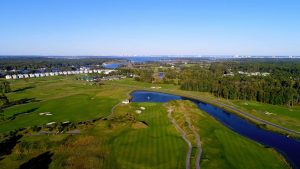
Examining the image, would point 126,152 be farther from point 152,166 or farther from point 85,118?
point 85,118

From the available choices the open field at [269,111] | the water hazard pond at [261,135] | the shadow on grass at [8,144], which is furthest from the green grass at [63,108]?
the open field at [269,111]

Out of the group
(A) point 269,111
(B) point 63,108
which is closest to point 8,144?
(B) point 63,108

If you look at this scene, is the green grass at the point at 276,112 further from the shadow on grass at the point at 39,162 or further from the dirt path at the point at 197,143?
the shadow on grass at the point at 39,162

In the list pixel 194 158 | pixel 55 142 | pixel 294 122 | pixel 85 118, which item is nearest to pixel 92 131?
pixel 55 142

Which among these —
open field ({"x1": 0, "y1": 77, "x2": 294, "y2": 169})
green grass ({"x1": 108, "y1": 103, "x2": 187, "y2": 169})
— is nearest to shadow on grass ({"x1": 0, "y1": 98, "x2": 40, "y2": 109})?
open field ({"x1": 0, "y1": 77, "x2": 294, "y2": 169})

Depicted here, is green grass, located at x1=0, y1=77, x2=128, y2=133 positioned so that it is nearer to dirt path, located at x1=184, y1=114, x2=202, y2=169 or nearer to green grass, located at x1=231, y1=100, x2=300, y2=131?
dirt path, located at x1=184, y1=114, x2=202, y2=169
